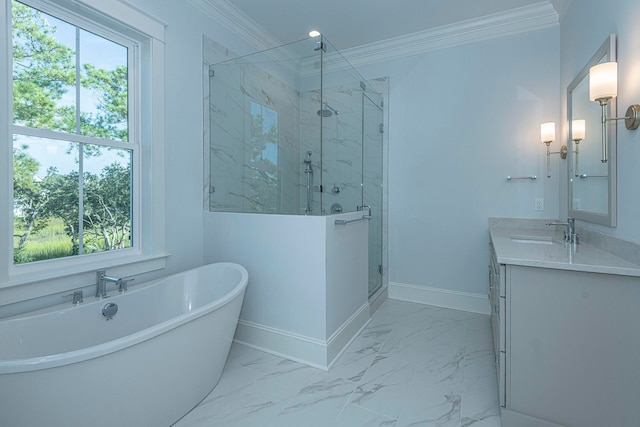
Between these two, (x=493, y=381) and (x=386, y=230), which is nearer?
(x=493, y=381)

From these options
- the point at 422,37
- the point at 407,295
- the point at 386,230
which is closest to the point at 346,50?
the point at 422,37

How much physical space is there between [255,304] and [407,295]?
180cm

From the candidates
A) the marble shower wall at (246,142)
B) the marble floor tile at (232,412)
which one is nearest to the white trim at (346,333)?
the marble floor tile at (232,412)

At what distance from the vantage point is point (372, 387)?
1828 mm

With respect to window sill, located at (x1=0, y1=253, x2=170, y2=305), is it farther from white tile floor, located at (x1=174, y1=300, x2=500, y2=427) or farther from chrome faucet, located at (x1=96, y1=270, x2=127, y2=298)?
white tile floor, located at (x1=174, y1=300, x2=500, y2=427)

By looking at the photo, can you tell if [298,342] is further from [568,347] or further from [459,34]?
[459,34]

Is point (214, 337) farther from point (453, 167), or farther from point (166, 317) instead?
point (453, 167)

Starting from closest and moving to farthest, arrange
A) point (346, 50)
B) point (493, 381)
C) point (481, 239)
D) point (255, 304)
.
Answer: point (493, 381) < point (255, 304) < point (481, 239) < point (346, 50)

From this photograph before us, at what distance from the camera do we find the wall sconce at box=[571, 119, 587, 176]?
2.09 m

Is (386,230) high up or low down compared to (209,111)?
down

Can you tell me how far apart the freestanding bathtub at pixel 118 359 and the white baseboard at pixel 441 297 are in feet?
6.54

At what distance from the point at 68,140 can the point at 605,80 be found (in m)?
2.94

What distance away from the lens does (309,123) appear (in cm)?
251

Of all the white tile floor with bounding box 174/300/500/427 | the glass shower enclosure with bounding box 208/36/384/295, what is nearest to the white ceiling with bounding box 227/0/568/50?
the glass shower enclosure with bounding box 208/36/384/295
